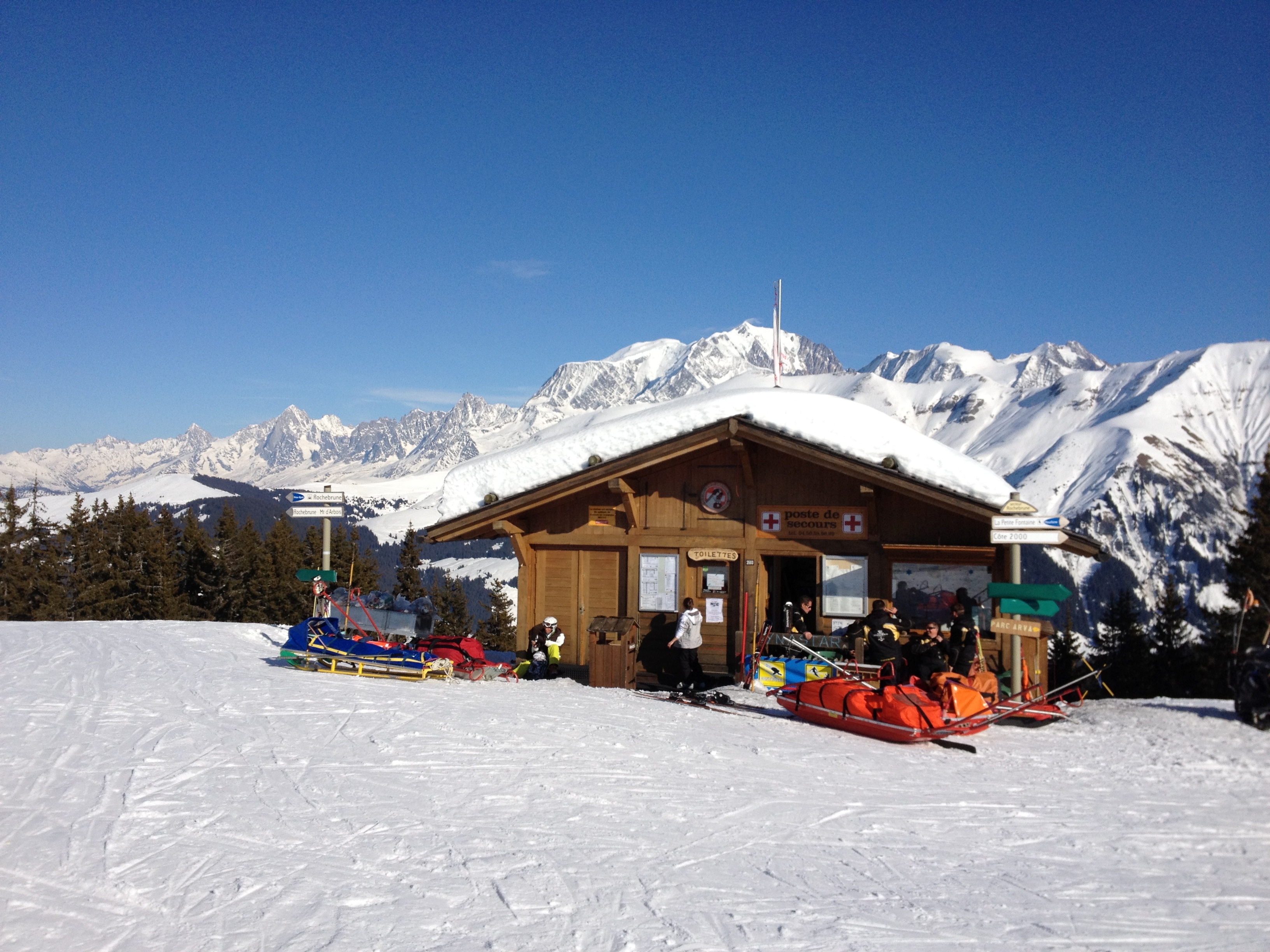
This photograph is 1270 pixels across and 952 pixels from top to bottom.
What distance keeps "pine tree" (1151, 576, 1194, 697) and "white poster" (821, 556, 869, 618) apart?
72.7ft

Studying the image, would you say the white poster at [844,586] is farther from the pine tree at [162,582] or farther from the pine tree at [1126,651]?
the pine tree at [162,582]

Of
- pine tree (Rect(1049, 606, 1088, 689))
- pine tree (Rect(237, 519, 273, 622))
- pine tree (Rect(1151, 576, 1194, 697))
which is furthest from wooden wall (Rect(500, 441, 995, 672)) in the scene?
pine tree (Rect(237, 519, 273, 622))

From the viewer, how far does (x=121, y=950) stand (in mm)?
4691

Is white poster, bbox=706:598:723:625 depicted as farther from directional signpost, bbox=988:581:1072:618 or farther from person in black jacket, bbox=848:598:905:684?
directional signpost, bbox=988:581:1072:618

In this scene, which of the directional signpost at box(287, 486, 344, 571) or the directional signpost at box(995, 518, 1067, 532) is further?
the directional signpost at box(287, 486, 344, 571)

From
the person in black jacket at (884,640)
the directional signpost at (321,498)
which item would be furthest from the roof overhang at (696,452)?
the directional signpost at (321,498)

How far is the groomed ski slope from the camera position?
16.6ft

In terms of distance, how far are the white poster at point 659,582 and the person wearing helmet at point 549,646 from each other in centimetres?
141

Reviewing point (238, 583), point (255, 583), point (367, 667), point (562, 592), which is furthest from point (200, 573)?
point (562, 592)

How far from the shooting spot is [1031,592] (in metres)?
11.1

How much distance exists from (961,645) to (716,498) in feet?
A: 15.2

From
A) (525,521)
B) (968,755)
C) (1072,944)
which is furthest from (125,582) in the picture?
(1072,944)

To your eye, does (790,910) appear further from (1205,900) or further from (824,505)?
(824,505)

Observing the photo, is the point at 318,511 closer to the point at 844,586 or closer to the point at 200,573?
the point at 844,586
